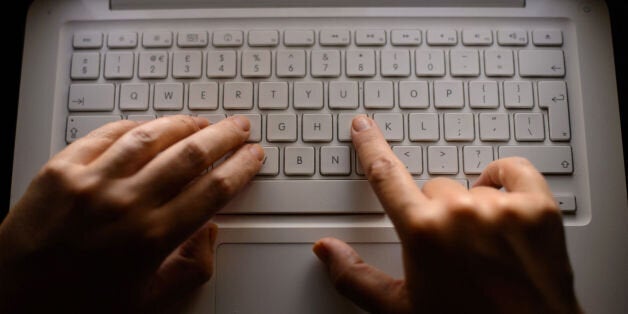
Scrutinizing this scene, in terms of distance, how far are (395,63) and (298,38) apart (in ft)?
0.59

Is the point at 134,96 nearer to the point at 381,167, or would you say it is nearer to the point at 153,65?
the point at 153,65

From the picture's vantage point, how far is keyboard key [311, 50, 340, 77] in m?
0.67

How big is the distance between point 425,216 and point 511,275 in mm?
139

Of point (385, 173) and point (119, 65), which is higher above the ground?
point (119, 65)

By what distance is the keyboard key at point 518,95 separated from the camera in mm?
668

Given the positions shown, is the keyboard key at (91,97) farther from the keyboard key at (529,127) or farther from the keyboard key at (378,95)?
the keyboard key at (529,127)

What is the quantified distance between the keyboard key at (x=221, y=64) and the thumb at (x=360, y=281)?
0.33m

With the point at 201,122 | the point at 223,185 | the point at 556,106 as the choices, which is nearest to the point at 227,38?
the point at 201,122

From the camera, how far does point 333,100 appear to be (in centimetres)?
66

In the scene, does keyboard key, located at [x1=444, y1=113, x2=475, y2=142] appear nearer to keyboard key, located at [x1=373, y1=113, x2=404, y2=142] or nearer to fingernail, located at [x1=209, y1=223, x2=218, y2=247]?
keyboard key, located at [x1=373, y1=113, x2=404, y2=142]

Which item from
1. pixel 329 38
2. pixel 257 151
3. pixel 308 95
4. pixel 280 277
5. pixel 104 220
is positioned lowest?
pixel 280 277

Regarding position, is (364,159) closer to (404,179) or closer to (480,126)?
(404,179)

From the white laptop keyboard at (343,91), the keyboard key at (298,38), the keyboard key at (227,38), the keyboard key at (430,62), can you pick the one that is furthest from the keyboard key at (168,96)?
the keyboard key at (430,62)

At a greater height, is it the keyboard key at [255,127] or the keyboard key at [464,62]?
the keyboard key at [464,62]
